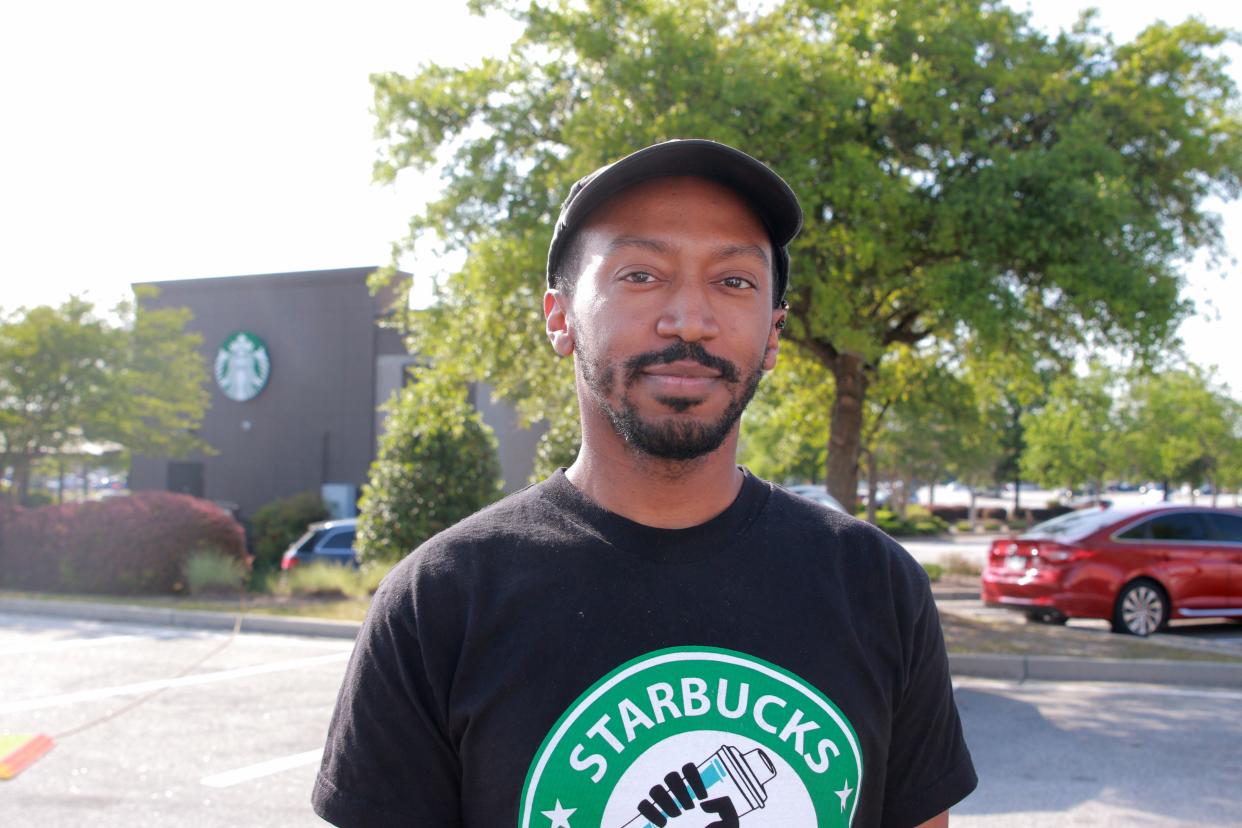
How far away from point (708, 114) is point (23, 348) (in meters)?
15.8

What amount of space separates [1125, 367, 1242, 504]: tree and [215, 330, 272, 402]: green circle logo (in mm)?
30433

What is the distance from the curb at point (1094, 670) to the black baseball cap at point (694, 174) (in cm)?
816

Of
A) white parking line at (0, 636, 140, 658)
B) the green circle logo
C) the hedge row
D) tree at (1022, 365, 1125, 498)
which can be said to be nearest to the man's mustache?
white parking line at (0, 636, 140, 658)

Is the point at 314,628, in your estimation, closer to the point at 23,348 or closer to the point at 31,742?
the point at 31,742

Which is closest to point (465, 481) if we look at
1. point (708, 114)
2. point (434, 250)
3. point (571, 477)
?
point (434, 250)

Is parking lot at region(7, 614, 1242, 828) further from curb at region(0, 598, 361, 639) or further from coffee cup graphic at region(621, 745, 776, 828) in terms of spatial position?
coffee cup graphic at region(621, 745, 776, 828)

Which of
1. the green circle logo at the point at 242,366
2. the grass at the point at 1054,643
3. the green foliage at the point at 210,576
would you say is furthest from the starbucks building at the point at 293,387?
the grass at the point at 1054,643

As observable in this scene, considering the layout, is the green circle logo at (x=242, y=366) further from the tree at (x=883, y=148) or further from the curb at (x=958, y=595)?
the curb at (x=958, y=595)

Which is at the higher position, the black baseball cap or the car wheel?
the black baseball cap

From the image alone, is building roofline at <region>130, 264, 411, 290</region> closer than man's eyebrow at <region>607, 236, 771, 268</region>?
No

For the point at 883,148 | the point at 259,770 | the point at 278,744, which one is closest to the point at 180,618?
the point at 278,744

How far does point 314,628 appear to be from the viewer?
12.0 meters

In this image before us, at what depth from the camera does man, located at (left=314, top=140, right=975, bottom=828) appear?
1.53 meters

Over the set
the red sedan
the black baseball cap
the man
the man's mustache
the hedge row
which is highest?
the black baseball cap
